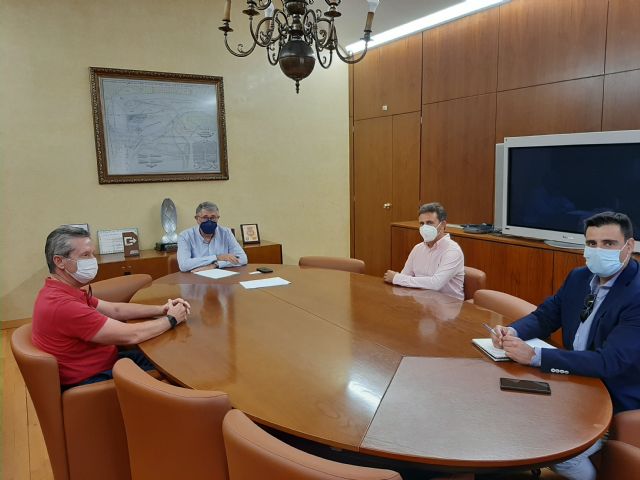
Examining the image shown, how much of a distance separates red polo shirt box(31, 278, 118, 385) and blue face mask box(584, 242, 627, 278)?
194 centimetres

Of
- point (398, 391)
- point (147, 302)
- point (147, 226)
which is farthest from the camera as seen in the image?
point (147, 226)

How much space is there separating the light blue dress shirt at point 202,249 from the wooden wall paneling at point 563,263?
230 centimetres

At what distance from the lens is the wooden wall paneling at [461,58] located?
14.5ft

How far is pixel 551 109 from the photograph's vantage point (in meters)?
3.99

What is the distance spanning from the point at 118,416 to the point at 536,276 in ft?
10.1

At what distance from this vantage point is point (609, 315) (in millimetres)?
1709

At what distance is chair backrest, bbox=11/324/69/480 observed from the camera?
1.80 metres

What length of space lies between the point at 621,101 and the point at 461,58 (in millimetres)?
1627

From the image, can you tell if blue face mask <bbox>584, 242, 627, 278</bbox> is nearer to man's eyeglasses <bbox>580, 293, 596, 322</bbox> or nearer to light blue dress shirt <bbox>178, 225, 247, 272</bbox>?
man's eyeglasses <bbox>580, 293, 596, 322</bbox>

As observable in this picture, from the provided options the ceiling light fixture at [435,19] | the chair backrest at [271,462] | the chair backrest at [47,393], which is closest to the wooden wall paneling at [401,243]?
the ceiling light fixture at [435,19]

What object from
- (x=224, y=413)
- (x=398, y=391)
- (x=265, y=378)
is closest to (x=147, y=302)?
(x=265, y=378)

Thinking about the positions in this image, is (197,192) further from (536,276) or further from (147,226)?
(536,276)

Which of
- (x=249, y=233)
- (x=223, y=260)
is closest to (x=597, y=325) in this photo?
(x=223, y=260)

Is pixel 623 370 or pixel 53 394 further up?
pixel 623 370
